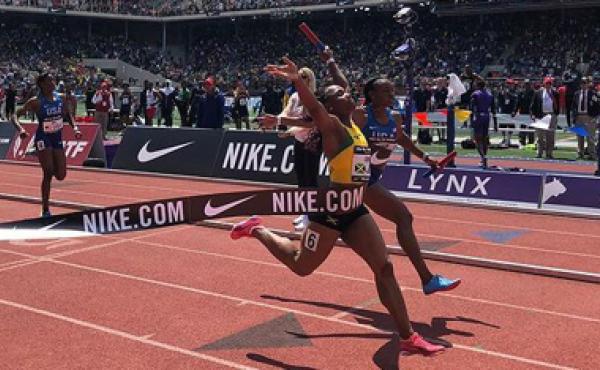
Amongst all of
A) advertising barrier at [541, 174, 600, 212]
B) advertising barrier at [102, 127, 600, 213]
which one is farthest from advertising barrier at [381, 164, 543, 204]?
advertising barrier at [541, 174, 600, 212]

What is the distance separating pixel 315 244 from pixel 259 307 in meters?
1.32

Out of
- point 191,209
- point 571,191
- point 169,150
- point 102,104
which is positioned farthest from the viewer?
point 102,104

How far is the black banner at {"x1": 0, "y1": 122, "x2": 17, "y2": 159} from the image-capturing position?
19.6m

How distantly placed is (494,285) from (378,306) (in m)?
1.44

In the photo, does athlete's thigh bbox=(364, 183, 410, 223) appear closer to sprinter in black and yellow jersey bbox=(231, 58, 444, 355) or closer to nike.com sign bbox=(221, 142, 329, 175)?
sprinter in black and yellow jersey bbox=(231, 58, 444, 355)

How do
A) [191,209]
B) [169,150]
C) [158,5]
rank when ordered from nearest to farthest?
[191,209]
[169,150]
[158,5]

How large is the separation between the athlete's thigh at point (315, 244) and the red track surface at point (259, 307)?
0.63 m

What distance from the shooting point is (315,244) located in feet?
17.1

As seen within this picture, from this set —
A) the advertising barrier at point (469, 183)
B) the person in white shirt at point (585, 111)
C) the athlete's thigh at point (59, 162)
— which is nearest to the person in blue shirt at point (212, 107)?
the advertising barrier at point (469, 183)

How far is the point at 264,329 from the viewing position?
18.5 ft

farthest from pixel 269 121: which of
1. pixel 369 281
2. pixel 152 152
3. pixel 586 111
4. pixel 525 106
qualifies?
pixel 525 106

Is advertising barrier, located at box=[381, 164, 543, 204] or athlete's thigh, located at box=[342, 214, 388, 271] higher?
athlete's thigh, located at box=[342, 214, 388, 271]

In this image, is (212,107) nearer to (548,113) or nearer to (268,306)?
(548,113)

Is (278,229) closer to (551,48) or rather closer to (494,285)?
(494,285)
